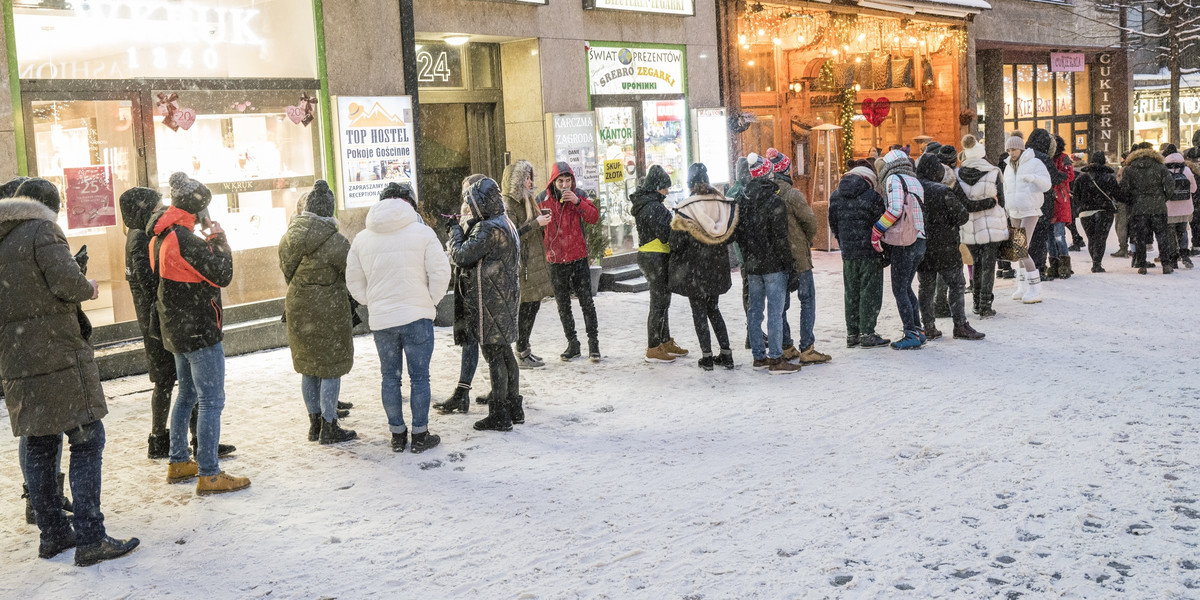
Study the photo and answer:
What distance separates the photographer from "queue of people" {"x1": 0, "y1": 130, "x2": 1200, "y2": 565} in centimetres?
537

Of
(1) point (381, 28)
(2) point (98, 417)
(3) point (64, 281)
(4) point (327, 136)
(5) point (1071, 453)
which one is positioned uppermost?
(1) point (381, 28)

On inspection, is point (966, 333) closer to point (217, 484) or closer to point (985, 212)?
point (985, 212)

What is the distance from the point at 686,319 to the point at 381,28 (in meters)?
4.65

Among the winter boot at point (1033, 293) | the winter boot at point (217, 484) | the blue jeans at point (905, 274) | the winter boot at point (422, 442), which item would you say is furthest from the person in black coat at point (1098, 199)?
the winter boot at point (217, 484)

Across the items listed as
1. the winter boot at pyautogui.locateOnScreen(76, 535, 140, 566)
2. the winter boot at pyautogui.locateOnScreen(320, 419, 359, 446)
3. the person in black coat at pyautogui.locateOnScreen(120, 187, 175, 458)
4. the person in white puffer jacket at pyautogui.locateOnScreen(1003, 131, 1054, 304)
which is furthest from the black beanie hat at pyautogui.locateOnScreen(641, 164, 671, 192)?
the winter boot at pyautogui.locateOnScreen(76, 535, 140, 566)

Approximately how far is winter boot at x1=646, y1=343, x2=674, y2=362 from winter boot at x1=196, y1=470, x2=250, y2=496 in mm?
4171

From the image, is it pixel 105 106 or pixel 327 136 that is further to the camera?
pixel 327 136

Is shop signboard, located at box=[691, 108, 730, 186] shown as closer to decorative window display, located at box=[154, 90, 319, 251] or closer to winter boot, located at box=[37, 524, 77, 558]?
decorative window display, located at box=[154, 90, 319, 251]

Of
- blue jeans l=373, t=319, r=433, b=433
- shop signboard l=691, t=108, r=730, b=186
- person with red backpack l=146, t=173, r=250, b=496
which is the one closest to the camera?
person with red backpack l=146, t=173, r=250, b=496

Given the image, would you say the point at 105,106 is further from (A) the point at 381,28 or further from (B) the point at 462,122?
(B) the point at 462,122

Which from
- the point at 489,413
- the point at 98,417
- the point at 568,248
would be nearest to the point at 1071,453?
the point at 489,413

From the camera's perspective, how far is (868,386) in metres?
8.51

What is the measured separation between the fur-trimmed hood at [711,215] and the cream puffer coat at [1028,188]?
456 cm

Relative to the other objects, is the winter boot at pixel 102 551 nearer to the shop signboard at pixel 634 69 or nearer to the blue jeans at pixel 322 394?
the blue jeans at pixel 322 394
